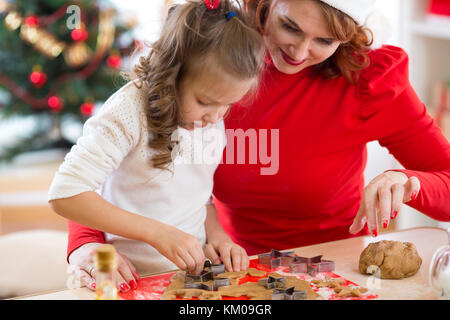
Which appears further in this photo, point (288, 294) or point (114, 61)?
point (114, 61)

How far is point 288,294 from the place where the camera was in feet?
2.75

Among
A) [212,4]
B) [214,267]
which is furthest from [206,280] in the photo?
[212,4]

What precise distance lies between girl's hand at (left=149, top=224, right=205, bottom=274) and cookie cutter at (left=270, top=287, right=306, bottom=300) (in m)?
0.16

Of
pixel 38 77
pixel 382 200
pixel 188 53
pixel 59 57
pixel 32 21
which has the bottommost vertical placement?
pixel 382 200

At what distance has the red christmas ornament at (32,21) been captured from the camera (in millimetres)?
2583

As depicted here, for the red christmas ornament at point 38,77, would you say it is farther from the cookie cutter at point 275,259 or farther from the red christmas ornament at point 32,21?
the cookie cutter at point 275,259

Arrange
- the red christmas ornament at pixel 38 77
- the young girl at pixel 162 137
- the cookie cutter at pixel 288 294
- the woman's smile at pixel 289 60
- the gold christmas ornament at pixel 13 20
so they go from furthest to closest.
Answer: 1. the red christmas ornament at pixel 38 77
2. the gold christmas ornament at pixel 13 20
3. the woman's smile at pixel 289 60
4. the young girl at pixel 162 137
5. the cookie cutter at pixel 288 294

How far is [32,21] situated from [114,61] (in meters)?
0.45

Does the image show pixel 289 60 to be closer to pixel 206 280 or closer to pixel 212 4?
pixel 212 4

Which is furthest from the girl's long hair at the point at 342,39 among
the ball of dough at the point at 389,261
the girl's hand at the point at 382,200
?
the ball of dough at the point at 389,261

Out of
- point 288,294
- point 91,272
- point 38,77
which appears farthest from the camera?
point 38,77

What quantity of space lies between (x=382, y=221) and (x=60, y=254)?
1.11 metres

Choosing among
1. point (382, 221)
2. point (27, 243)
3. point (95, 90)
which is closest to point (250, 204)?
point (382, 221)

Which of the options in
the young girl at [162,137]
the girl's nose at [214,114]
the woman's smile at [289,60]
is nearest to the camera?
the young girl at [162,137]
